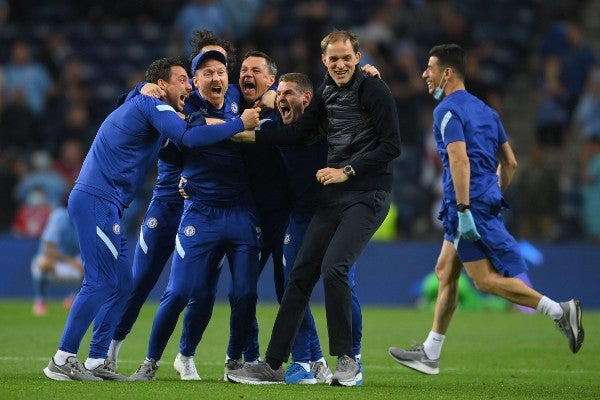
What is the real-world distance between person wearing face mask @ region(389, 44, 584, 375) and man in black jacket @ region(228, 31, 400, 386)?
3.67 feet

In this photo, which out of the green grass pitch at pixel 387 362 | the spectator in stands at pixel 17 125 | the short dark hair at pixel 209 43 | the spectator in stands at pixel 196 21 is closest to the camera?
the green grass pitch at pixel 387 362

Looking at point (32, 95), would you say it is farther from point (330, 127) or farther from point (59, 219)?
point (330, 127)

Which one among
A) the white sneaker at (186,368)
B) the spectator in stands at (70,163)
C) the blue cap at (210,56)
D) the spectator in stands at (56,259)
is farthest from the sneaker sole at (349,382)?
the spectator in stands at (70,163)

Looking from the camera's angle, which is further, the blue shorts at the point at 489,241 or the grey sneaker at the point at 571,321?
the blue shorts at the point at 489,241

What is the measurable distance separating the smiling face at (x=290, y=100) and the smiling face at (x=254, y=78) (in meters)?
0.22

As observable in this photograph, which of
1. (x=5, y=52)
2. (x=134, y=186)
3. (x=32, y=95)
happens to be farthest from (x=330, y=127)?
(x=5, y=52)

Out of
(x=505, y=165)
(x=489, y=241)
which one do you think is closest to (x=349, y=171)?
(x=489, y=241)

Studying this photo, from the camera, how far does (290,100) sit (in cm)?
897

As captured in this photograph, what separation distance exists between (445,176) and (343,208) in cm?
159

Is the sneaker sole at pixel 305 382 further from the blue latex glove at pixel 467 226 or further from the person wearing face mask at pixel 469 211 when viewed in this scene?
the blue latex glove at pixel 467 226

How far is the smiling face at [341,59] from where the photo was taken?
8539mm

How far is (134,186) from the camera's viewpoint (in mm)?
8828

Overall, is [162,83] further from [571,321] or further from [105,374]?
[571,321]

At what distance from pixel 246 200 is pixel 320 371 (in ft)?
4.60
